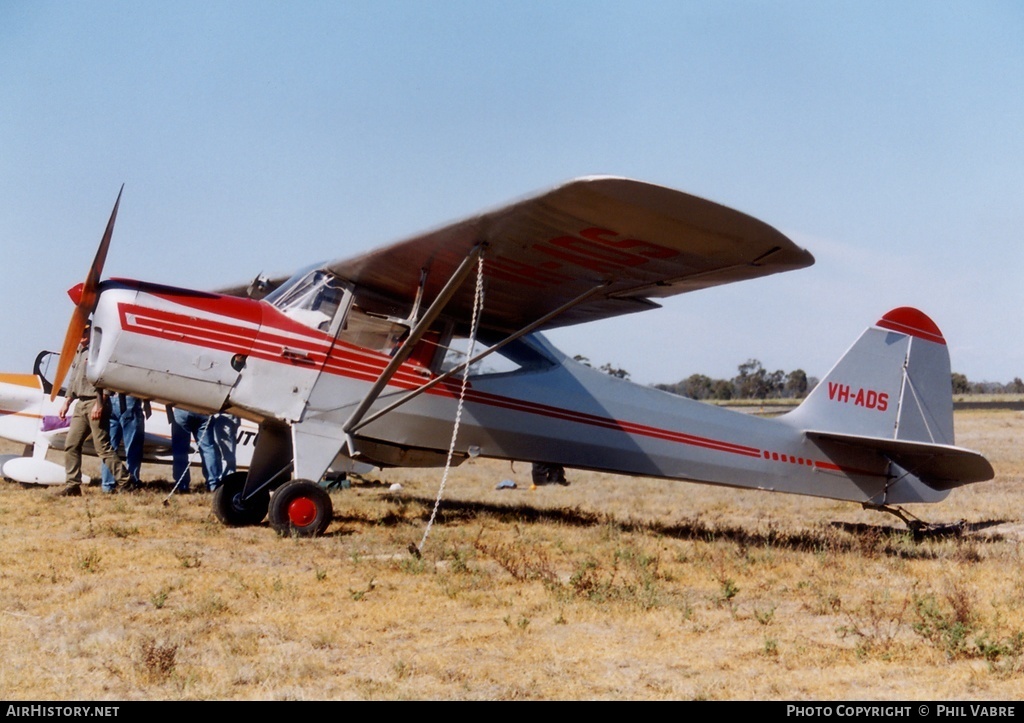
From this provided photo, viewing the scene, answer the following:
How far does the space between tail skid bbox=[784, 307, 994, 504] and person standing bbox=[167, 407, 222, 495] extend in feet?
22.6

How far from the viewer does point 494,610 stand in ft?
15.3

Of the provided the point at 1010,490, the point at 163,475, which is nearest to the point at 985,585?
the point at 1010,490

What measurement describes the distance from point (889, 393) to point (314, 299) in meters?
6.09

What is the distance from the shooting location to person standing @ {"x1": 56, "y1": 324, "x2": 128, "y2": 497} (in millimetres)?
9711

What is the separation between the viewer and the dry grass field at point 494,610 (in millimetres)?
3352

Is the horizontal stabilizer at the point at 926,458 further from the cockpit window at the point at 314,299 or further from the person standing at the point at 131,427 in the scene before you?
the person standing at the point at 131,427

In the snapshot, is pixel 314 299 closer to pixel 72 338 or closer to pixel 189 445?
pixel 72 338

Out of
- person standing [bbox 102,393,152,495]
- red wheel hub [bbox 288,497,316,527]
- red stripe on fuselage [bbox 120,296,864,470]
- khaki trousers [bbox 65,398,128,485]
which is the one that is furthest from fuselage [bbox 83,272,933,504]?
person standing [bbox 102,393,152,495]

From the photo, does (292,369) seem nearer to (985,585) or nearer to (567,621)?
(567,621)

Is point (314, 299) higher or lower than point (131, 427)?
higher

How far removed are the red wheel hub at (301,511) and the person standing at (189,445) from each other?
397 cm

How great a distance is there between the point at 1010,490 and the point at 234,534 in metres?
11.3

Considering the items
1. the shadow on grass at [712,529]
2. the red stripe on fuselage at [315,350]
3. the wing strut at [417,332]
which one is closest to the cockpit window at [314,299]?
the red stripe on fuselage at [315,350]

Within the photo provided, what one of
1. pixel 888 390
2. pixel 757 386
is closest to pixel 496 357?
pixel 888 390
